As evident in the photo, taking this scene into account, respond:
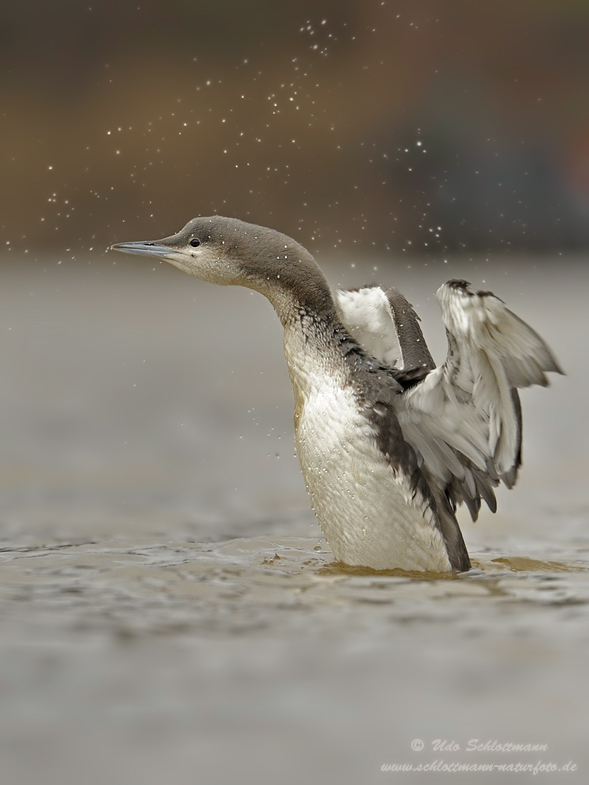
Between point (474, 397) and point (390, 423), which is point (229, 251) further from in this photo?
point (474, 397)

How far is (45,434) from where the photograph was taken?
741 centimetres

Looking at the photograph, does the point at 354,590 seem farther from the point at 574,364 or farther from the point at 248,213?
the point at 248,213

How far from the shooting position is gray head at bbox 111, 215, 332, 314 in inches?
167

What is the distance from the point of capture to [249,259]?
4254 mm

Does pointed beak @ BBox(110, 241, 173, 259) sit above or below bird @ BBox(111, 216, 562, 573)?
above

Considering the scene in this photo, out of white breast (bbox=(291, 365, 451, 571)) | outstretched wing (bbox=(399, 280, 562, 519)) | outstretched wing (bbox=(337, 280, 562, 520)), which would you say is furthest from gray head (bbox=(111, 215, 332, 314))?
outstretched wing (bbox=(399, 280, 562, 519))

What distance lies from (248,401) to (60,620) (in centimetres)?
529

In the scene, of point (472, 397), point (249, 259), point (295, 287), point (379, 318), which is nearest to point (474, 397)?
point (472, 397)

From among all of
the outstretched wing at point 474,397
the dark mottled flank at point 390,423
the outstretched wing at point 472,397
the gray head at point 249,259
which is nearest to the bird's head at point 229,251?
the gray head at point 249,259

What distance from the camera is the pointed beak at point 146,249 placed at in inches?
172

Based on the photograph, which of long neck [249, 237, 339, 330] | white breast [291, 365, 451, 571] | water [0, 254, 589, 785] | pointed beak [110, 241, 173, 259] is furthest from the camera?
pointed beak [110, 241, 173, 259]

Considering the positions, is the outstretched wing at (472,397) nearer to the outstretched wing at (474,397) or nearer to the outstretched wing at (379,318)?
the outstretched wing at (474,397)

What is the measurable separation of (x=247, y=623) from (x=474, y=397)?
1.04 metres

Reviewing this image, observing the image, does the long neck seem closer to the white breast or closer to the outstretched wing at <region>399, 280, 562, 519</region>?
the white breast
